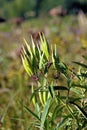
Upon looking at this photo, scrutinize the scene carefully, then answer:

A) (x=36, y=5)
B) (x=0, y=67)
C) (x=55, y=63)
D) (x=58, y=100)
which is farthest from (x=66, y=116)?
(x=36, y=5)

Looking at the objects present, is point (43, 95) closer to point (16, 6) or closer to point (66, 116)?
point (66, 116)

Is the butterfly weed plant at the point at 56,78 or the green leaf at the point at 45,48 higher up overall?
the green leaf at the point at 45,48

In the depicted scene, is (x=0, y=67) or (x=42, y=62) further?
(x=0, y=67)

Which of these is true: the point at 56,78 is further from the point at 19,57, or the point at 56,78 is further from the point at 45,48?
the point at 19,57

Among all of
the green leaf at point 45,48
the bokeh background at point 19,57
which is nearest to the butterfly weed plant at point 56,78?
the green leaf at point 45,48

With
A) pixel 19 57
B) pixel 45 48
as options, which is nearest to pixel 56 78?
pixel 45 48

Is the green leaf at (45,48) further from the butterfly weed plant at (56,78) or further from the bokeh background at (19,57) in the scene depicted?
the bokeh background at (19,57)

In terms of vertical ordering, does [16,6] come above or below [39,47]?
above

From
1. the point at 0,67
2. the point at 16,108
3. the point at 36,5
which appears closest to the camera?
the point at 16,108

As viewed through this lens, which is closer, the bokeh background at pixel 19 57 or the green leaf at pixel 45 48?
the green leaf at pixel 45 48

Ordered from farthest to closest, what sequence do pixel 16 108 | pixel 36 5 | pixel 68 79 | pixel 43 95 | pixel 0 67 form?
1. pixel 36 5
2. pixel 0 67
3. pixel 16 108
4. pixel 43 95
5. pixel 68 79

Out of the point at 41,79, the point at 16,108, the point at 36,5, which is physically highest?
the point at 36,5
